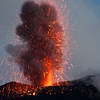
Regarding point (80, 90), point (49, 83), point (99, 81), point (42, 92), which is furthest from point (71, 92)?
point (99, 81)

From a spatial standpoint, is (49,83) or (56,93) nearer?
(56,93)

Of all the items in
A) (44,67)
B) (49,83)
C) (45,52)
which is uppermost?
(45,52)

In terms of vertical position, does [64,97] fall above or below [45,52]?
below

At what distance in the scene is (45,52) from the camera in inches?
2229

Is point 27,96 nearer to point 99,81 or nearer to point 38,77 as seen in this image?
point 38,77

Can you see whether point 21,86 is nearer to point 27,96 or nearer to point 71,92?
point 27,96

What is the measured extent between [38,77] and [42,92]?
30.1 ft

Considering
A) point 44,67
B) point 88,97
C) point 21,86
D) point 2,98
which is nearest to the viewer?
point 88,97

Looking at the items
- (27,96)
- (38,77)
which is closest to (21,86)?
(38,77)

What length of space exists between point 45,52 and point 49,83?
12.4m


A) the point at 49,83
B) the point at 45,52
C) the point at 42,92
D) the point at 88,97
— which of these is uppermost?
the point at 45,52

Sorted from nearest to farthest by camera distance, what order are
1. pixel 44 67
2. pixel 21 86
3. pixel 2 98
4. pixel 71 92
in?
pixel 71 92, pixel 2 98, pixel 44 67, pixel 21 86

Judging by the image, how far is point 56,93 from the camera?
45844mm

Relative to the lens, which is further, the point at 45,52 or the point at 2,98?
the point at 45,52
